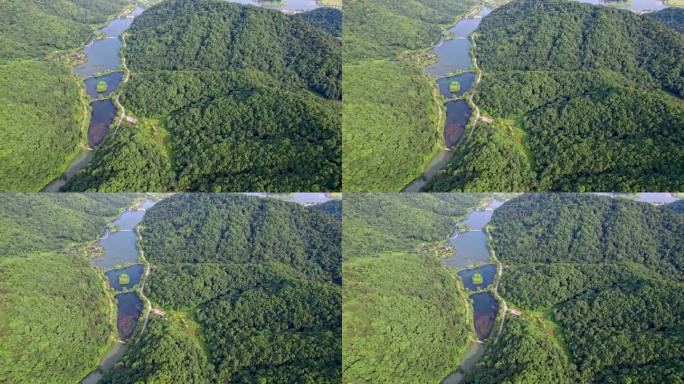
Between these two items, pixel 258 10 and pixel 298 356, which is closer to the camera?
pixel 298 356

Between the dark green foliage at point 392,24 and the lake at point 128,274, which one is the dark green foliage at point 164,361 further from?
the dark green foliage at point 392,24

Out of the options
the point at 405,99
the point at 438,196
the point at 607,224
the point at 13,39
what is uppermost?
the point at 13,39

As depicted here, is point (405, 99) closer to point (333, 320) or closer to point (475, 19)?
point (475, 19)

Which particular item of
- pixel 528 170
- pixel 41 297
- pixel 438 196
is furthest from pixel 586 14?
pixel 41 297

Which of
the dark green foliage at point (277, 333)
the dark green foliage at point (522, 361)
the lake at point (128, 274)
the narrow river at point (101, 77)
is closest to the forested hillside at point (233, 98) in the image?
the narrow river at point (101, 77)

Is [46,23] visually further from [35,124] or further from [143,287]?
[143,287]

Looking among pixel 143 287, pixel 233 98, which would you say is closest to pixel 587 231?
pixel 233 98

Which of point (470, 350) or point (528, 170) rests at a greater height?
point (528, 170)
